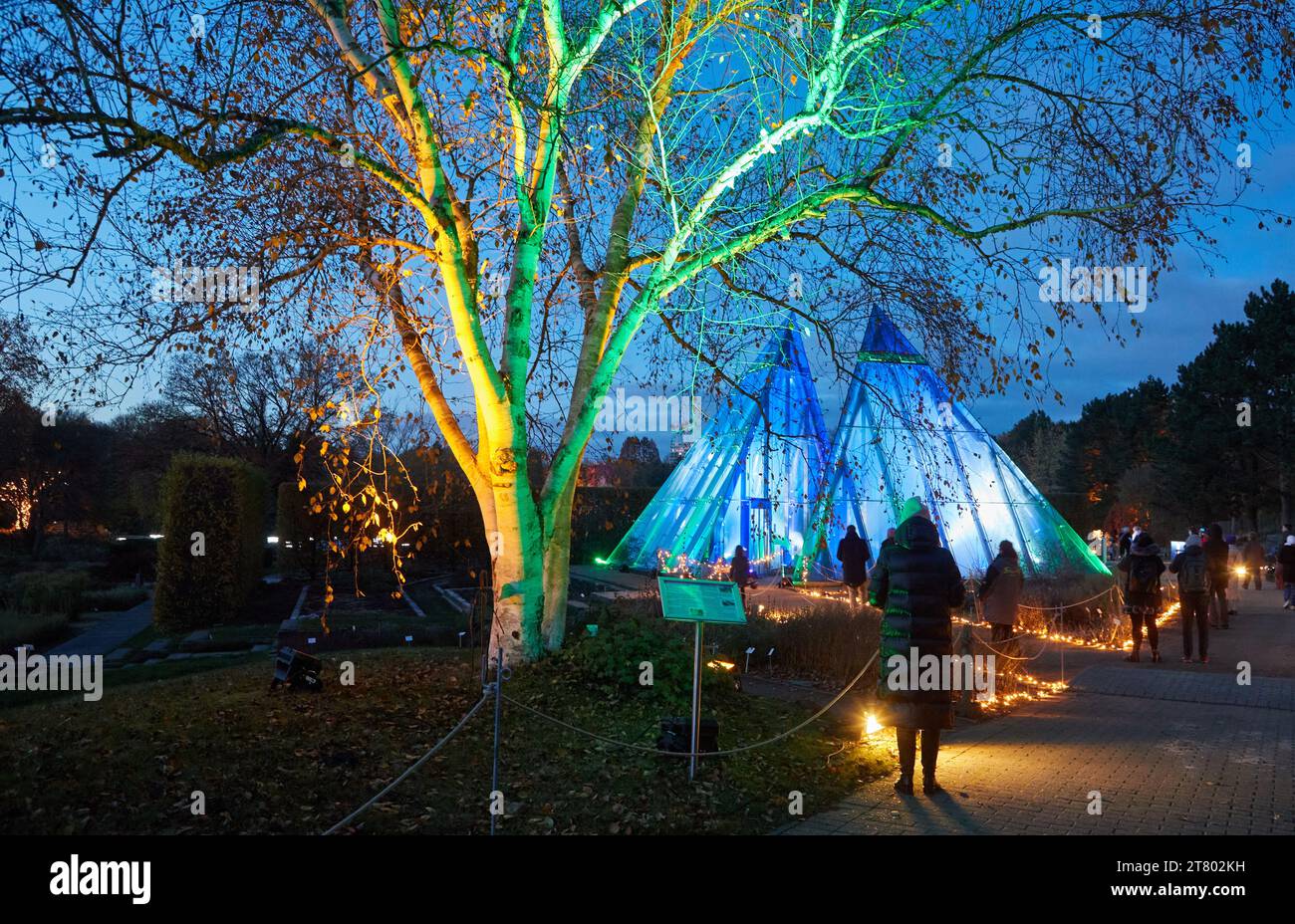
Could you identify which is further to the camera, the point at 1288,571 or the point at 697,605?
the point at 1288,571

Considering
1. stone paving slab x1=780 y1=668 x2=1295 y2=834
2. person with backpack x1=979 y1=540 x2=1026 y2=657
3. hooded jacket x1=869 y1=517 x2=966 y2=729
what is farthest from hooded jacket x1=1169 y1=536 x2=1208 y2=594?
hooded jacket x1=869 y1=517 x2=966 y2=729

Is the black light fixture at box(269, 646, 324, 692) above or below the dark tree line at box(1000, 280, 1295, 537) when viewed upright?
below

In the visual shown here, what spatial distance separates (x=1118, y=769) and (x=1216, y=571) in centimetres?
1065

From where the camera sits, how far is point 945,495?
2320 centimetres

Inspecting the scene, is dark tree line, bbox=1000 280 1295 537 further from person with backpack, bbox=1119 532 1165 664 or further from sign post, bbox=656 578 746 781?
sign post, bbox=656 578 746 781

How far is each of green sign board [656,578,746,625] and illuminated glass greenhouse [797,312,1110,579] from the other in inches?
654

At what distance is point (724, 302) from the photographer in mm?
9555

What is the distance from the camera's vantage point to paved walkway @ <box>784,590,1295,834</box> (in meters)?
5.79

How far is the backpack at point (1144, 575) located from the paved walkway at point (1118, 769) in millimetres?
1357

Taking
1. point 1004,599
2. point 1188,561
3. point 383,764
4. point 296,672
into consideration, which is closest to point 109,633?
point 296,672

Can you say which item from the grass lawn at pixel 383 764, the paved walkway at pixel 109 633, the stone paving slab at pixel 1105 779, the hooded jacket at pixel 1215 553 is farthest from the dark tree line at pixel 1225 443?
the grass lawn at pixel 383 764

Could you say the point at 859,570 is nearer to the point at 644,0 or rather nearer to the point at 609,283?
the point at 609,283

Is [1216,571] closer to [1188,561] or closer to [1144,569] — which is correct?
[1188,561]

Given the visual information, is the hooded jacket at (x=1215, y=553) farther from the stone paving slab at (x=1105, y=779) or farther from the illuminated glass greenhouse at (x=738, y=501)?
the illuminated glass greenhouse at (x=738, y=501)
